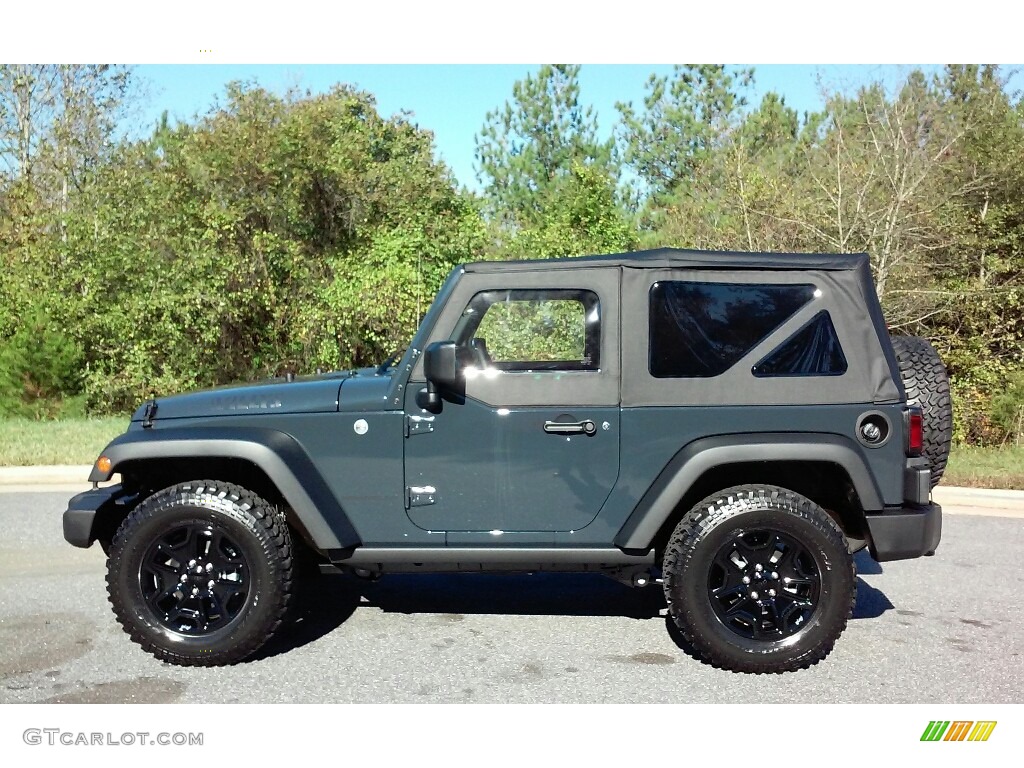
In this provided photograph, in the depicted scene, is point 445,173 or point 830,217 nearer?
point 830,217

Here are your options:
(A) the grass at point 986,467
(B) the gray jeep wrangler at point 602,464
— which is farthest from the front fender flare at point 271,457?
(A) the grass at point 986,467

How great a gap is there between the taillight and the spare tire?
0.66 ft

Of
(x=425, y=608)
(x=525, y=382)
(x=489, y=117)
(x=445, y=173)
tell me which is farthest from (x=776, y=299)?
(x=489, y=117)

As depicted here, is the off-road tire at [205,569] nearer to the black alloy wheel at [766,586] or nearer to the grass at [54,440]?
the black alloy wheel at [766,586]

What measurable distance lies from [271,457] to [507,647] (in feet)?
4.73

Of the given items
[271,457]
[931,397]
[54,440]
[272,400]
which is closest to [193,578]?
[271,457]

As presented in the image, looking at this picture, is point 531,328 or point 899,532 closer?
point 899,532

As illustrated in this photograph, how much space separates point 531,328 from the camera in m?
4.73

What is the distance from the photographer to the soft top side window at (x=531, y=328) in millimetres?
4402

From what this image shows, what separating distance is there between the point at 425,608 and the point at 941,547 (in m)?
3.83

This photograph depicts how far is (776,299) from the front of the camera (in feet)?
14.4

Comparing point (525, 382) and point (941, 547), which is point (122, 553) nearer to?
point (525, 382)

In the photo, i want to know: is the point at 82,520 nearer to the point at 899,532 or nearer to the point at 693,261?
the point at 693,261
